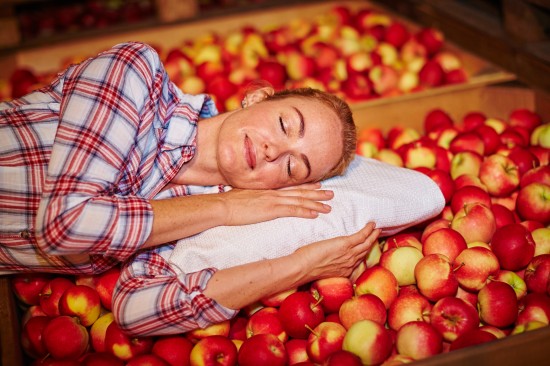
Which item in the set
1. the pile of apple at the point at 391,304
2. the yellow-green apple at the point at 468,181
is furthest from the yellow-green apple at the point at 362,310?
the yellow-green apple at the point at 468,181

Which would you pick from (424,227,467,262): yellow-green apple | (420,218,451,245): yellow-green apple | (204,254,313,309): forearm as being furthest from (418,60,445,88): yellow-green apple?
(204,254,313,309): forearm

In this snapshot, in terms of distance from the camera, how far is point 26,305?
87.6 inches

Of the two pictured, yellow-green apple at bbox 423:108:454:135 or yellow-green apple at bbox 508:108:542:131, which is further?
yellow-green apple at bbox 423:108:454:135

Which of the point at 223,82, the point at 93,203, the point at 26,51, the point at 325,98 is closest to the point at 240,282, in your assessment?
the point at 93,203

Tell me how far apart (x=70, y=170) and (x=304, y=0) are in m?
3.45

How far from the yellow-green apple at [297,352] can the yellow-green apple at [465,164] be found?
1.12 meters

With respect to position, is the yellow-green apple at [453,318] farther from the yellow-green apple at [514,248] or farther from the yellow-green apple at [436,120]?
the yellow-green apple at [436,120]

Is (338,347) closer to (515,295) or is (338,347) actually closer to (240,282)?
(240,282)

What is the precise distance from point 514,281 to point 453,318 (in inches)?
13.4

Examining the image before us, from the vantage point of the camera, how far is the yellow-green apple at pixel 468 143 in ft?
8.64

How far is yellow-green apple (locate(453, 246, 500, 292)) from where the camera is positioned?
194cm

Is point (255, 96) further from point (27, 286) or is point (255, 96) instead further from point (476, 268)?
point (27, 286)

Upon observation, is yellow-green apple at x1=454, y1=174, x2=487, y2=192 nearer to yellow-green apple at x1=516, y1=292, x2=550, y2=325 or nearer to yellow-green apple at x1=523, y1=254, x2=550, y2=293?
→ yellow-green apple at x1=523, y1=254, x2=550, y2=293

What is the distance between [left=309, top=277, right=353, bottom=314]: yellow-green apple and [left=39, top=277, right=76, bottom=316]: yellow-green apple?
89 cm
